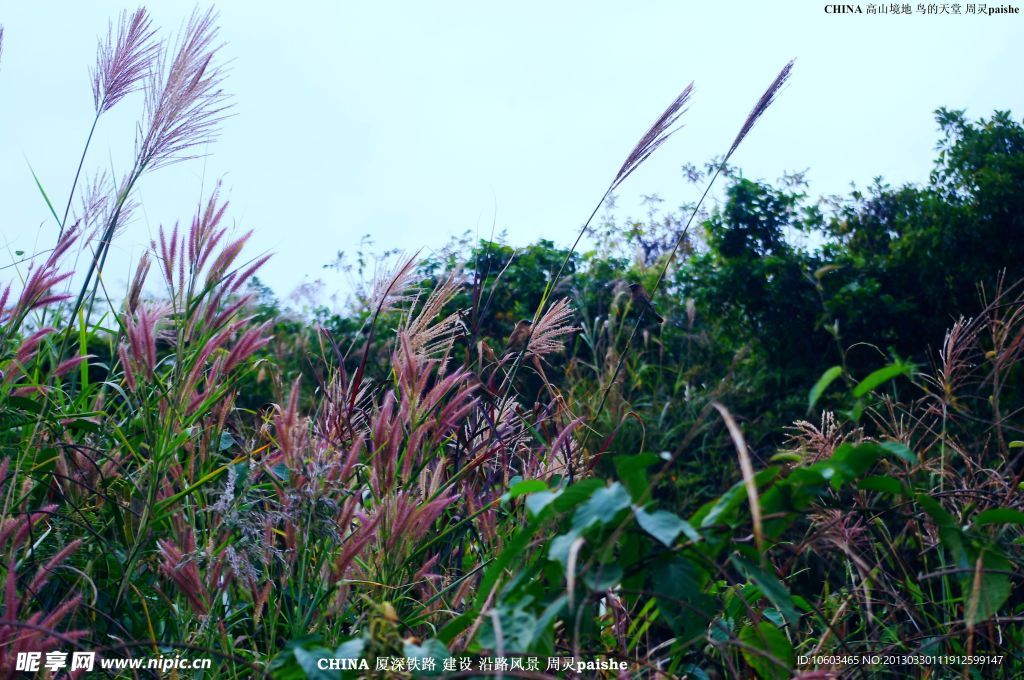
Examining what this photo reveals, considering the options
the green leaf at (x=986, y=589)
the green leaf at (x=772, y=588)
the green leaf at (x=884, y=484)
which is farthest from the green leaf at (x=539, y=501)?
the green leaf at (x=986, y=589)

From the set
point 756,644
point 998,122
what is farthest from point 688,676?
point 998,122

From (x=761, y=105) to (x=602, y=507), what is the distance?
1.18m

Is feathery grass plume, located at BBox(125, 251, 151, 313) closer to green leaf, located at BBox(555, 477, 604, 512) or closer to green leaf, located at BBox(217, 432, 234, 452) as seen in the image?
green leaf, located at BBox(217, 432, 234, 452)

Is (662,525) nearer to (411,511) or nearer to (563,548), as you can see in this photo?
(563,548)

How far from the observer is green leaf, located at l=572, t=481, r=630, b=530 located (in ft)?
2.66

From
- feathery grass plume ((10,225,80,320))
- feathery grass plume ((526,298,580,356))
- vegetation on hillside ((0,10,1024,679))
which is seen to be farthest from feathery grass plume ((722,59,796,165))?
feathery grass plume ((10,225,80,320))

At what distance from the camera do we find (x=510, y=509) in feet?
5.70

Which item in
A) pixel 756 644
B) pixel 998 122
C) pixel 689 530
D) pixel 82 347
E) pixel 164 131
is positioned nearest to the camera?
pixel 689 530

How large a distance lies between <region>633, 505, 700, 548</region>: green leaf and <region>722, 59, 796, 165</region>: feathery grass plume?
106cm

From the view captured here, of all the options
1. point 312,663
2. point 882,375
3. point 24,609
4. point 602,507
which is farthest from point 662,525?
point 24,609

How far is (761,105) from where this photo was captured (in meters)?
1.69

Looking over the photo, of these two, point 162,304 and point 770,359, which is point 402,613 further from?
point 770,359

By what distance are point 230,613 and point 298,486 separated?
470mm

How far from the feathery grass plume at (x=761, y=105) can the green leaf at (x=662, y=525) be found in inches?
41.8
